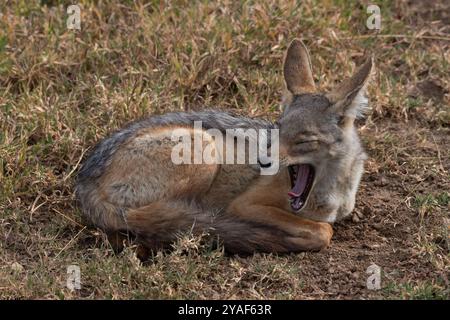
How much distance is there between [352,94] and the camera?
5551mm

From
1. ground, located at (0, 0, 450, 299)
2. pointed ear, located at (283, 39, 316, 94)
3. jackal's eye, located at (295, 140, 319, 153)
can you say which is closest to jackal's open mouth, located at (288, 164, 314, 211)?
jackal's eye, located at (295, 140, 319, 153)

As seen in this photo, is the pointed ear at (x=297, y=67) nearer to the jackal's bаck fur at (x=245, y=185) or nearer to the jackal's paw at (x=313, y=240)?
the jackal's bаck fur at (x=245, y=185)

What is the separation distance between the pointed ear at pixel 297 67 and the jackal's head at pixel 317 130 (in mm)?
270

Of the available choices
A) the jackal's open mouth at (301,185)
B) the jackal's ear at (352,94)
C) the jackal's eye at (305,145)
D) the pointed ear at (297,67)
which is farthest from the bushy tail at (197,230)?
the pointed ear at (297,67)

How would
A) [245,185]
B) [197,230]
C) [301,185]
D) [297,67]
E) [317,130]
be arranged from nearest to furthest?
1. [197,230]
2. [317,130]
3. [301,185]
4. [245,185]
5. [297,67]

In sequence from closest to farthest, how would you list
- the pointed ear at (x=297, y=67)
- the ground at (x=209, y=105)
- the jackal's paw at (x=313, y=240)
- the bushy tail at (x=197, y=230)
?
1. the ground at (x=209, y=105)
2. the bushy tail at (x=197, y=230)
3. the jackal's paw at (x=313, y=240)
4. the pointed ear at (x=297, y=67)

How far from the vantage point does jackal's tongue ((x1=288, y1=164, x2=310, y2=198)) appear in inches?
223

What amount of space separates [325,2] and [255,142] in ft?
7.92

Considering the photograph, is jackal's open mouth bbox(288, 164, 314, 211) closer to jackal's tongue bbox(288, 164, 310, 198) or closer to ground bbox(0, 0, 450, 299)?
jackal's tongue bbox(288, 164, 310, 198)

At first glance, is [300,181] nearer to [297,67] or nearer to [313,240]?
[313,240]

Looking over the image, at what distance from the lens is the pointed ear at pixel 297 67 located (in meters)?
6.11

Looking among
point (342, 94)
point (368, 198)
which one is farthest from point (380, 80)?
point (342, 94)

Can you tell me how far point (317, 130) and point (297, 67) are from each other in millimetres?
734

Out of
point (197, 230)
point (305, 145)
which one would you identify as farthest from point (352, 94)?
point (197, 230)
